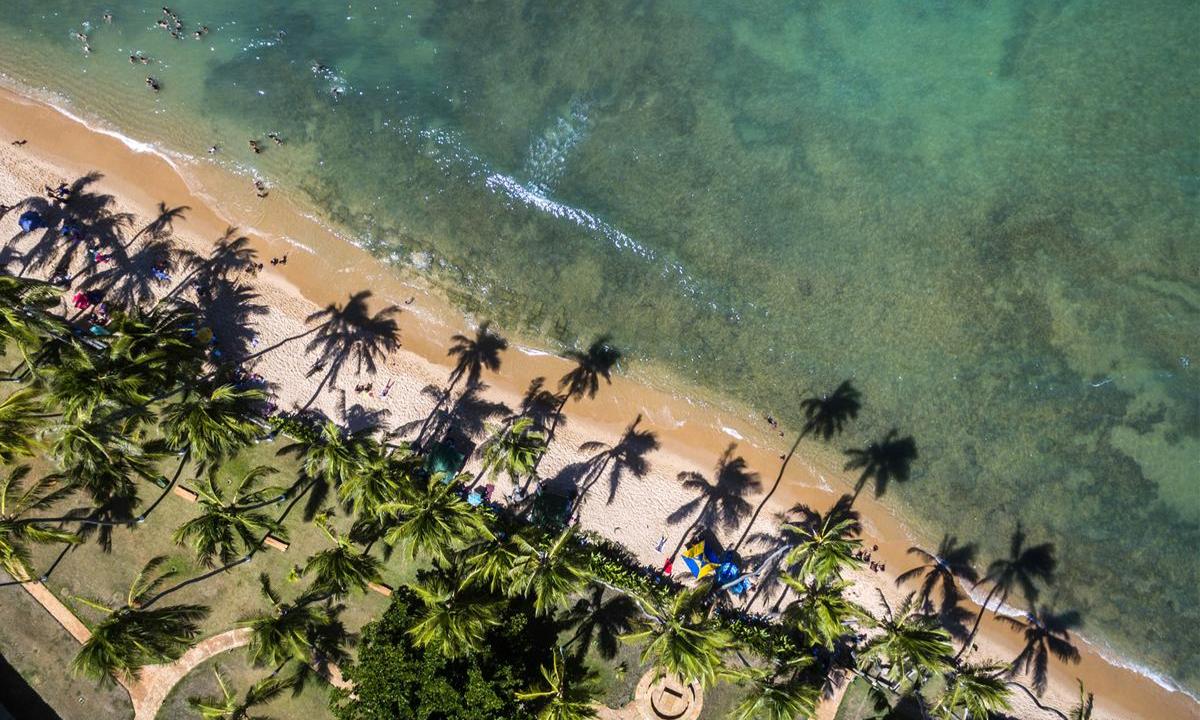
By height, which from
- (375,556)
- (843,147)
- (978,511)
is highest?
(843,147)

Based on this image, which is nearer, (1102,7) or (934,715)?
(934,715)

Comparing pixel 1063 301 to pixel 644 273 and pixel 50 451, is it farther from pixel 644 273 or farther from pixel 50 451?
pixel 50 451

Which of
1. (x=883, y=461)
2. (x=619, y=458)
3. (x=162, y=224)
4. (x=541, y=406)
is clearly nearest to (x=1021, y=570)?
(x=883, y=461)

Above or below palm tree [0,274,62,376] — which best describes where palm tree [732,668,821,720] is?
below

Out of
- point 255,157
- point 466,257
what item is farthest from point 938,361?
point 255,157

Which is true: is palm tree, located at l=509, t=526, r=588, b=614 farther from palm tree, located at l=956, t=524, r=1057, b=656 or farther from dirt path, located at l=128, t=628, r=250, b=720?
palm tree, located at l=956, t=524, r=1057, b=656

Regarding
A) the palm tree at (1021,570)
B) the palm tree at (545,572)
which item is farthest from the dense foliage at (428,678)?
the palm tree at (1021,570)

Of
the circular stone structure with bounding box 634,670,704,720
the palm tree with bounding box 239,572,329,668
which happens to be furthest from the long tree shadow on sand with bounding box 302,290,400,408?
the circular stone structure with bounding box 634,670,704,720
